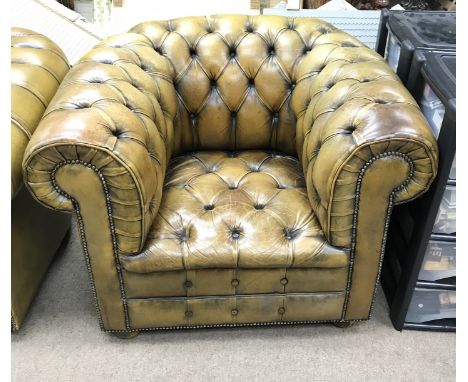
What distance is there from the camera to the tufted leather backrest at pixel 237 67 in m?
1.75

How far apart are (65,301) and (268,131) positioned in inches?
35.7

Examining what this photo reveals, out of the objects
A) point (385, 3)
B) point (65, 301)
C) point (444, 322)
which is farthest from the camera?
point (385, 3)

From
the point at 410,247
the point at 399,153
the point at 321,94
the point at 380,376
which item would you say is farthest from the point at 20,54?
the point at 380,376

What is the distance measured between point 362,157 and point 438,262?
49 centimetres

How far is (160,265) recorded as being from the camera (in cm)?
140

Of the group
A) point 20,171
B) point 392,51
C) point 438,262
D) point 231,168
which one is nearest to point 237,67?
point 231,168

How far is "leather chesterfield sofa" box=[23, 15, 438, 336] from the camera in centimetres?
129

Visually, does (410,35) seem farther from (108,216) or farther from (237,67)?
(108,216)

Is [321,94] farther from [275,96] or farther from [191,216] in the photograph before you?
[191,216]

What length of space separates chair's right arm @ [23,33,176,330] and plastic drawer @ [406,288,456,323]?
0.86 metres

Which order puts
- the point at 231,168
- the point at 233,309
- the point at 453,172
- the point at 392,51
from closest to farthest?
1. the point at 453,172
2. the point at 233,309
3. the point at 231,168
4. the point at 392,51

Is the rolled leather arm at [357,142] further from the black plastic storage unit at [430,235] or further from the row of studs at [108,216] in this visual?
the row of studs at [108,216]

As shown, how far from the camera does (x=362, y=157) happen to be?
1.29m

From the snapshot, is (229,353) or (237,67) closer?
(229,353)
